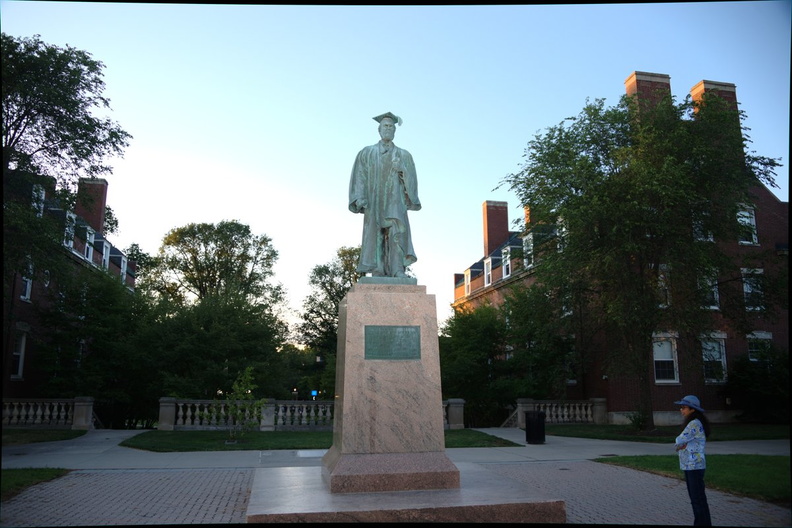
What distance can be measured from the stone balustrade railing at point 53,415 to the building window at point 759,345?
2739 centimetres

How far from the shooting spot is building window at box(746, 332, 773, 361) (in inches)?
1043

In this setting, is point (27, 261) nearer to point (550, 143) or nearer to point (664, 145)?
point (550, 143)

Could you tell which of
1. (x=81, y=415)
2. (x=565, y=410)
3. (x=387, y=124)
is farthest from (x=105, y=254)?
(x=387, y=124)

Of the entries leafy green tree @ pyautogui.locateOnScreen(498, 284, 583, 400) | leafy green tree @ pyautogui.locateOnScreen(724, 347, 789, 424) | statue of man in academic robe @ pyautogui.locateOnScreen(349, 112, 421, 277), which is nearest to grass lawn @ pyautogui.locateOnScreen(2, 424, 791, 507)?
leafy green tree @ pyautogui.locateOnScreen(724, 347, 789, 424)

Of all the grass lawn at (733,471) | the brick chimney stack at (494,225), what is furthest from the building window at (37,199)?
the brick chimney stack at (494,225)

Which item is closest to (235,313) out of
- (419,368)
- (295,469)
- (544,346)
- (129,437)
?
(129,437)

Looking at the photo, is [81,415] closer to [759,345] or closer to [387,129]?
[387,129]

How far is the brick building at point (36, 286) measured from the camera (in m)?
18.3

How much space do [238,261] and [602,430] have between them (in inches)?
1338

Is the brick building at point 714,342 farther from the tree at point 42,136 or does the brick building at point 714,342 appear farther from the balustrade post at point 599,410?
the tree at point 42,136

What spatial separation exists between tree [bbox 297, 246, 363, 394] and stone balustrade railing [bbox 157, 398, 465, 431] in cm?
3192

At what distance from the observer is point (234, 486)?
33.6 feet

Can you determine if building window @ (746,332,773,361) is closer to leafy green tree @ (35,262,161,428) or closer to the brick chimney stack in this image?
the brick chimney stack

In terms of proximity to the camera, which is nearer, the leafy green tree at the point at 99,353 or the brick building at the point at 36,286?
the brick building at the point at 36,286
